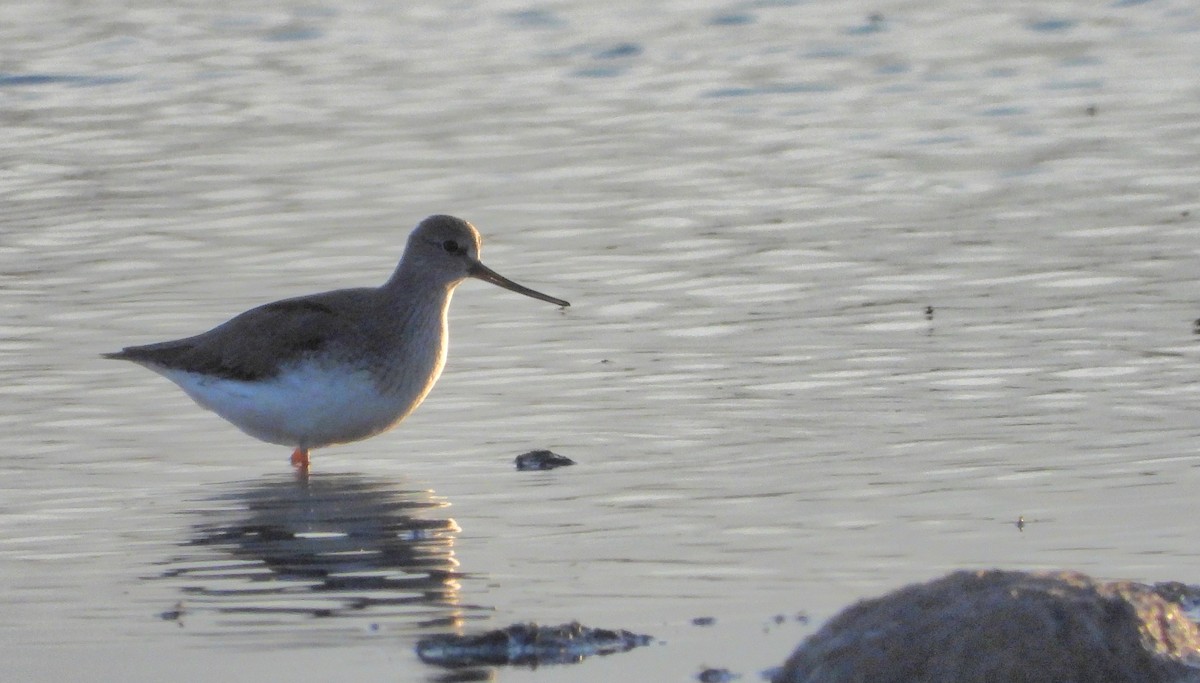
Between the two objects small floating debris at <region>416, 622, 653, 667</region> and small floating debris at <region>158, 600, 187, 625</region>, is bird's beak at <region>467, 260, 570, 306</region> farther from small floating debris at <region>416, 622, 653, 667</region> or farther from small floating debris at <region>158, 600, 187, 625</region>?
small floating debris at <region>416, 622, 653, 667</region>

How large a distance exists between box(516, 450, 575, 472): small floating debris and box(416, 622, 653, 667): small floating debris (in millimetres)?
2444

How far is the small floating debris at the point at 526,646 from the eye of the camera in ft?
20.7

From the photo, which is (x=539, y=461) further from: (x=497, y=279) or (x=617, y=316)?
(x=617, y=316)

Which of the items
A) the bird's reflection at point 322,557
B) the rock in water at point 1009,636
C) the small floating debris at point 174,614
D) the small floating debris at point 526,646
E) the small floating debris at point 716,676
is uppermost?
the rock in water at point 1009,636

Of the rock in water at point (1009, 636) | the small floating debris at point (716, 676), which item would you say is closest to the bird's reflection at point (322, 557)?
the small floating debris at point (716, 676)

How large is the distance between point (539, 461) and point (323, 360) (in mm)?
1288

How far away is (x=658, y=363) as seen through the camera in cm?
1055

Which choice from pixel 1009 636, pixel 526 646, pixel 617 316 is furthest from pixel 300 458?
pixel 1009 636

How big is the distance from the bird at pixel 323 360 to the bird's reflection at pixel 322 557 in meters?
0.31

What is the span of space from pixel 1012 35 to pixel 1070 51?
3.01ft

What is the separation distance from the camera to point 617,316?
1144 cm

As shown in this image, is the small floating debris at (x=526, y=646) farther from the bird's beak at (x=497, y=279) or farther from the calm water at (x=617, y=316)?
the bird's beak at (x=497, y=279)

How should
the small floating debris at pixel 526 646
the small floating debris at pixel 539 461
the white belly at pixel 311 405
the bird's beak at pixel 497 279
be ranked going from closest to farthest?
the small floating debris at pixel 526 646
the small floating debris at pixel 539 461
the white belly at pixel 311 405
the bird's beak at pixel 497 279

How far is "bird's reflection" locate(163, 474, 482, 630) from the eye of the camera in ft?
23.0
